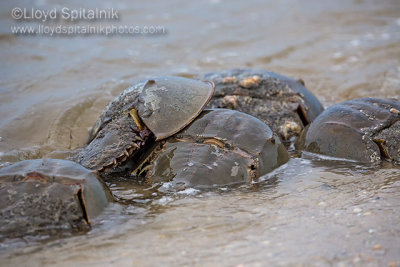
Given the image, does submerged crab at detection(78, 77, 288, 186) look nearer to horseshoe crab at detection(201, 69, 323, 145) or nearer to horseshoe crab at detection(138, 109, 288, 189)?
horseshoe crab at detection(138, 109, 288, 189)

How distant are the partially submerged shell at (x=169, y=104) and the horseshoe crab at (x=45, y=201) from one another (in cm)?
76

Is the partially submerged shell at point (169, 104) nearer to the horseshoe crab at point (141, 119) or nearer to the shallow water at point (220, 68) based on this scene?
the horseshoe crab at point (141, 119)

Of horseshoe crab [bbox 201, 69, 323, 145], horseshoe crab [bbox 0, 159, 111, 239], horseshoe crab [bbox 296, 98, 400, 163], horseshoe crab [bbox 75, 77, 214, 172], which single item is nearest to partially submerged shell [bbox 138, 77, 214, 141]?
horseshoe crab [bbox 75, 77, 214, 172]

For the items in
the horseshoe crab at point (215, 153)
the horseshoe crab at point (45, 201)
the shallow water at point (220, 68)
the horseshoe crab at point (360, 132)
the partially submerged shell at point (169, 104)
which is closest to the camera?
the shallow water at point (220, 68)

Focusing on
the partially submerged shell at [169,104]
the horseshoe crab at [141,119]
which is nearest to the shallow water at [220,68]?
the horseshoe crab at [141,119]

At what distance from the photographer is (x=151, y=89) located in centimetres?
360

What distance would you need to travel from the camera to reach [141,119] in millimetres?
3469

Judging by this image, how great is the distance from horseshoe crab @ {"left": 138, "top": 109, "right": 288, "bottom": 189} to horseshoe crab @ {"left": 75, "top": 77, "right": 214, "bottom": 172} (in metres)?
0.11

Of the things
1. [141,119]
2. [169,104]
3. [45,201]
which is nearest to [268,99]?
[169,104]

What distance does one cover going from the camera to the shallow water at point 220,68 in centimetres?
252

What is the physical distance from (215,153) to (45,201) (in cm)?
119

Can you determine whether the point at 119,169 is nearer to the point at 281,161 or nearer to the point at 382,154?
the point at 281,161

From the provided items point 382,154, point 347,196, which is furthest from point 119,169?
point 382,154

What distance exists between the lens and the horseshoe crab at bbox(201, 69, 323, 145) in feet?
14.0
